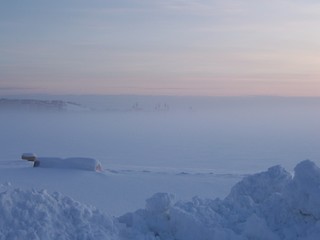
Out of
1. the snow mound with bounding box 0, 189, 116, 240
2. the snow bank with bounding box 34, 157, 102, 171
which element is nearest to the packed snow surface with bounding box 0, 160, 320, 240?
the snow mound with bounding box 0, 189, 116, 240

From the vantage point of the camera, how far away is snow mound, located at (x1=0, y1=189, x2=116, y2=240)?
4641 mm

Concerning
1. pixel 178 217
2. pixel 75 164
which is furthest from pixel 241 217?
pixel 75 164

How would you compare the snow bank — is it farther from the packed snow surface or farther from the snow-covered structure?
the packed snow surface

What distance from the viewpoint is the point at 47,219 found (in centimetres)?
480

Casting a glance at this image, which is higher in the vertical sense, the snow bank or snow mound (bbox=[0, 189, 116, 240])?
snow mound (bbox=[0, 189, 116, 240])

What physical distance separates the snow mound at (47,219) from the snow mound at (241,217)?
1.16 ft

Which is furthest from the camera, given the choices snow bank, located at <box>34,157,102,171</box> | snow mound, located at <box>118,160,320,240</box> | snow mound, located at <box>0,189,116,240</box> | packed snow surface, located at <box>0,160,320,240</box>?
snow bank, located at <box>34,157,102,171</box>

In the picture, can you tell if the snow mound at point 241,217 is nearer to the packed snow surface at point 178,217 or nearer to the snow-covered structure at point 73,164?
the packed snow surface at point 178,217

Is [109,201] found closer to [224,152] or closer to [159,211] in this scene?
[159,211]

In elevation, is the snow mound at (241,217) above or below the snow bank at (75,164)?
above

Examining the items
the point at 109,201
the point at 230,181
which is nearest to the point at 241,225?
the point at 109,201

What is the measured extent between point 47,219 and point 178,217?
1341 millimetres

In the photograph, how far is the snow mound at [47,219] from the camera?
15.2 ft

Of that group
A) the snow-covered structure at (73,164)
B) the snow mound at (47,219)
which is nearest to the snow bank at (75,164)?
the snow-covered structure at (73,164)
